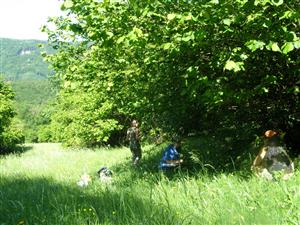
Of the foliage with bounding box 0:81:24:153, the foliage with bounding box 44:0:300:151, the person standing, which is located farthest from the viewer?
the foliage with bounding box 0:81:24:153

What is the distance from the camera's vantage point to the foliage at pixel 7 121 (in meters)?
29.9

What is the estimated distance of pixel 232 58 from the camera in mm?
7801

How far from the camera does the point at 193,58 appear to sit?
988 centimetres

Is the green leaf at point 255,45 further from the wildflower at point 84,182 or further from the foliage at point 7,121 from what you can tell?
the foliage at point 7,121

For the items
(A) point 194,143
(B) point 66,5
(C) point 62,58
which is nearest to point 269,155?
(B) point 66,5

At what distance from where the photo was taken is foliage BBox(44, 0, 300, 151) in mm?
7359

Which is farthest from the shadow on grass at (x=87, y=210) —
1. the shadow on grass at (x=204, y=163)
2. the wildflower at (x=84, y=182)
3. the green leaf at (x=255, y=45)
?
the green leaf at (x=255, y=45)

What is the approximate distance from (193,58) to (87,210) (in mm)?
4495

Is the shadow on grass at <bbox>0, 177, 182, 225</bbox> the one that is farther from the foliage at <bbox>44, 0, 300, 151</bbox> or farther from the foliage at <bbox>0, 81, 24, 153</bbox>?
the foliage at <bbox>0, 81, 24, 153</bbox>

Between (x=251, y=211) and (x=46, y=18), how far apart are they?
1107 centimetres

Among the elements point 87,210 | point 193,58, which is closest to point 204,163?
point 193,58

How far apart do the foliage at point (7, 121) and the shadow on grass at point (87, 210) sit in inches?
858

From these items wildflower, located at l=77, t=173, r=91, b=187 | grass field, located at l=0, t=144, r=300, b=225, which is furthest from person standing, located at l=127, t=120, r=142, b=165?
grass field, located at l=0, t=144, r=300, b=225

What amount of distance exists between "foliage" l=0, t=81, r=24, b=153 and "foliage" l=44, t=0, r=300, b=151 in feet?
57.5
